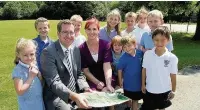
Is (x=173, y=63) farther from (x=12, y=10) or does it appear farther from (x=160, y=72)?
(x=12, y=10)

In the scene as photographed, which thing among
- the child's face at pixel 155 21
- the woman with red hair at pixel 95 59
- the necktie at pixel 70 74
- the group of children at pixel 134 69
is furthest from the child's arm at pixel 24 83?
the child's face at pixel 155 21

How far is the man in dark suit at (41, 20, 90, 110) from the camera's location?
4.14 m

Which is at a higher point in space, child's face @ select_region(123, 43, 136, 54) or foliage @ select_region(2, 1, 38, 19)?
child's face @ select_region(123, 43, 136, 54)

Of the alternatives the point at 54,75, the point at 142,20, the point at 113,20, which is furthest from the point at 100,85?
the point at 142,20

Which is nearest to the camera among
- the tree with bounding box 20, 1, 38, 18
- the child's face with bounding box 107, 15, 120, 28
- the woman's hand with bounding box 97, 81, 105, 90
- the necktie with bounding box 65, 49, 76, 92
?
the necktie with bounding box 65, 49, 76, 92

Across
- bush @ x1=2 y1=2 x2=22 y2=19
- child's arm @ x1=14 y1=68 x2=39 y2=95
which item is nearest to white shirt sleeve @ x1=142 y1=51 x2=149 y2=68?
child's arm @ x1=14 y1=68 x2=39 y2=95

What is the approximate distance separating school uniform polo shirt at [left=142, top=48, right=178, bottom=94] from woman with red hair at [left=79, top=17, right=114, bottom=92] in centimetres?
64

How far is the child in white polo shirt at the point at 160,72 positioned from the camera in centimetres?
458

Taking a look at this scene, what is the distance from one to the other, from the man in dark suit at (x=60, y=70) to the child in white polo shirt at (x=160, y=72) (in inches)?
38.7

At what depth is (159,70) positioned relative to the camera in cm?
466

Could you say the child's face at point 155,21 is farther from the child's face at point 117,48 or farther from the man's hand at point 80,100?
the man's hand at point 80,100

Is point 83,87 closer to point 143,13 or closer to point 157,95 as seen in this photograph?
point 157,95

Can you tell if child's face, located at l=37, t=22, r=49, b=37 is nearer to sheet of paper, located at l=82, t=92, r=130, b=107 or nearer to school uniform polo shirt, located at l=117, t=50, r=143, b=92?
school uniform polo shirt, located at l=117, t=50, r=143, b=92

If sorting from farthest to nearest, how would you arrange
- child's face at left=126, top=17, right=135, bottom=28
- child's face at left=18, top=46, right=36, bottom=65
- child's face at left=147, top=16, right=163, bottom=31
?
child's face at left=126, top=17, right=135, bottom=28 → child's face at left=147, top=16, right=163, bottom=31 → child's face at left=18, top=46, right=36, bottom=65
